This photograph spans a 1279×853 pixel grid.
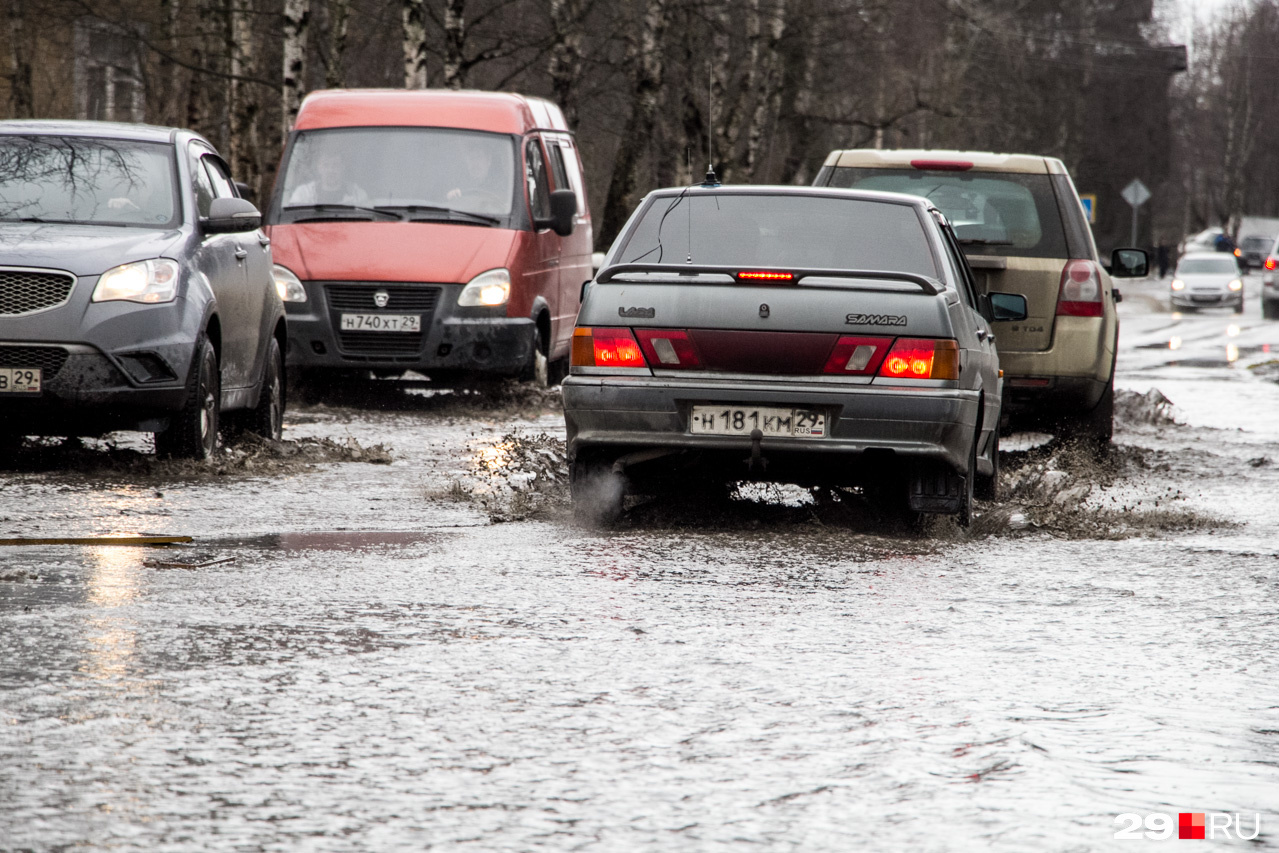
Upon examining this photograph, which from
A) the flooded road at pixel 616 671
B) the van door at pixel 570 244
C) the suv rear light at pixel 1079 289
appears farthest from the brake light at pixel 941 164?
the van door at pixel 570 244

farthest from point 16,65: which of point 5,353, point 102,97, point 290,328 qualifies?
point 5,353

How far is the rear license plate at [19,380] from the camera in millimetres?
9828

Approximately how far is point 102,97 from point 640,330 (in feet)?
142

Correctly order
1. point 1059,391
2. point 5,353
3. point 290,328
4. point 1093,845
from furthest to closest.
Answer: point 290,328
point 1059,391
point 5,353
point 1093,845

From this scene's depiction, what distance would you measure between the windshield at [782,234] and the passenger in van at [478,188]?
23.7 ft

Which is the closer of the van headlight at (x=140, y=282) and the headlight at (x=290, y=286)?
the van headlight at (x=140, y=282)

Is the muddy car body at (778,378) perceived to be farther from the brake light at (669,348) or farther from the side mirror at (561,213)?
the side mirror at (561,213)

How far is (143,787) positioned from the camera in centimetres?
422

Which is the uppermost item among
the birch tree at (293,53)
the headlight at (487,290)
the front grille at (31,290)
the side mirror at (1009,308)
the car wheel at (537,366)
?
the birch tree at (293,53)

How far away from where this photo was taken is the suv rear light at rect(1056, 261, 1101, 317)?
11.8m

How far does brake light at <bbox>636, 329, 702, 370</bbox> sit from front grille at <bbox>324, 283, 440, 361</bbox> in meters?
7.45

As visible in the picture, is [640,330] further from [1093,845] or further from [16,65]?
[16,65]

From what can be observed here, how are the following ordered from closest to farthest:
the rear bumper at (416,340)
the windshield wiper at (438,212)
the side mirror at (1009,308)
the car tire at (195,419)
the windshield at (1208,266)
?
the side mirror at (1009,308)
the car tire at (195,419)
the rear bumper at (416,340)
the windshield wiper at (438,212)
the windshield at (1208,266)

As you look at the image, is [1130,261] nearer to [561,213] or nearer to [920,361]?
[561,213]
